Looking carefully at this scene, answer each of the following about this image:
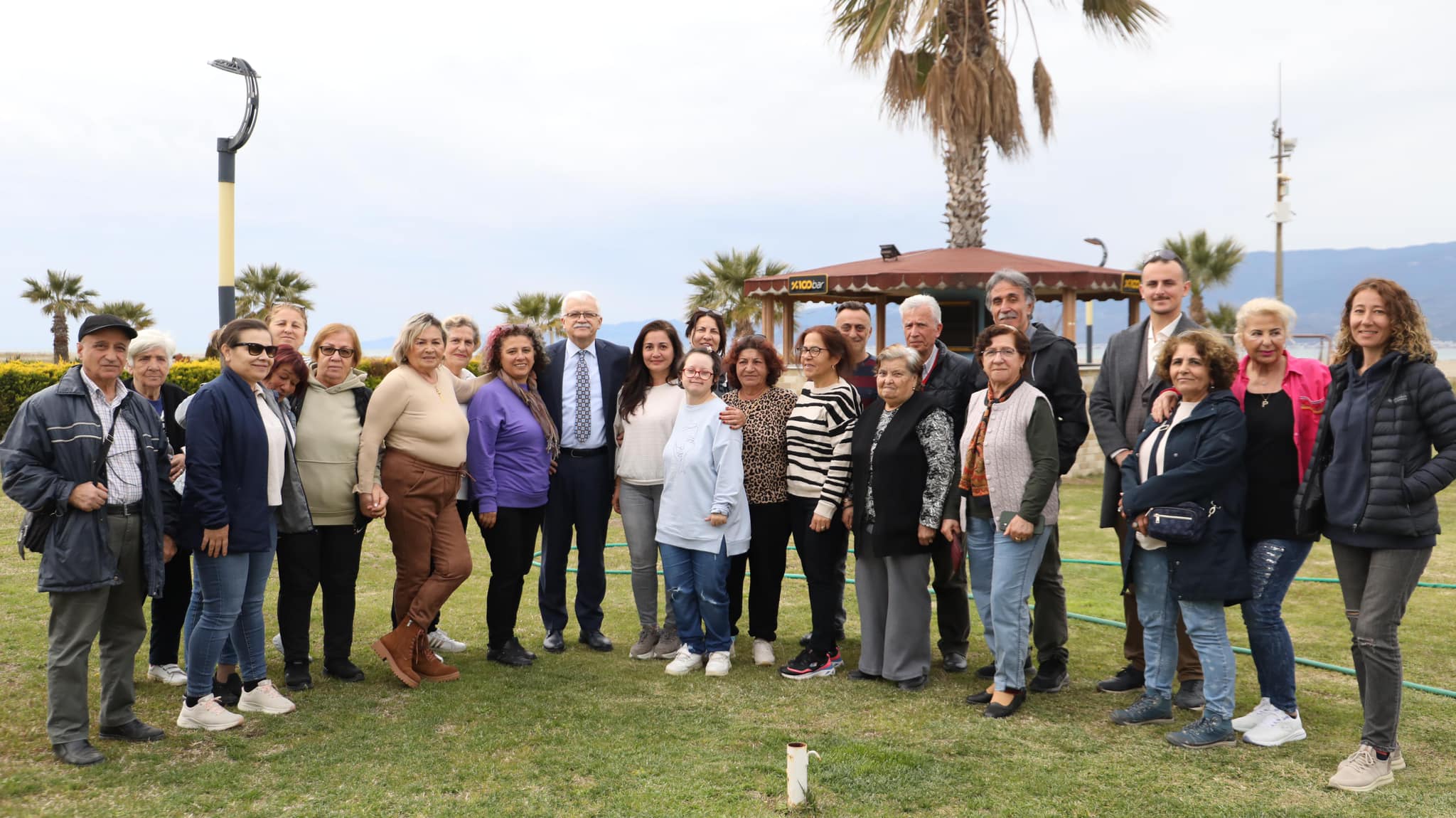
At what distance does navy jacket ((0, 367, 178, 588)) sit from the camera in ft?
11.6

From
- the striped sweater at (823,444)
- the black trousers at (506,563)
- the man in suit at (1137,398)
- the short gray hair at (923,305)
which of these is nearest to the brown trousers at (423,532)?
the black trousers at (506,563)

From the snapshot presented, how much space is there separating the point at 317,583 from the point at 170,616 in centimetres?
74

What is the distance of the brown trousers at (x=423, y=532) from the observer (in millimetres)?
4648

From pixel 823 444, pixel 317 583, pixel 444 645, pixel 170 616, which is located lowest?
pixel 444 645

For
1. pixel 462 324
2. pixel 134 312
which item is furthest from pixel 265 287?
pixel 462 324

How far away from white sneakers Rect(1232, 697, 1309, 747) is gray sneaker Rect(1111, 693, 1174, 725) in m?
0.28

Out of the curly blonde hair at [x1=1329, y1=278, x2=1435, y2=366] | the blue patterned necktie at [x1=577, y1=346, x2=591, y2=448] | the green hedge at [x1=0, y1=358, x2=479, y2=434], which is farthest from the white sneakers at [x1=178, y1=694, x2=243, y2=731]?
the green hedge at [x1=0, y1=358, x2=479, y2=434]

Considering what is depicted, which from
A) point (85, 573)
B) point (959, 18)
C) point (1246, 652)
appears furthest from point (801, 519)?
point (959, 18)

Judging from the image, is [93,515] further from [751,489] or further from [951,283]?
[951,283]

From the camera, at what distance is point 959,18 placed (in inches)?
617

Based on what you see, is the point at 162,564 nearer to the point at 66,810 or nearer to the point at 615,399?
the point at 66,810

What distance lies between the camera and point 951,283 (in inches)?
564

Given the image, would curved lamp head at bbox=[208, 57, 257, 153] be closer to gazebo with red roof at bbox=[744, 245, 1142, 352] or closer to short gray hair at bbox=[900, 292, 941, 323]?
gazebo with red roof at bbox=[744, 245, 1142, 352]

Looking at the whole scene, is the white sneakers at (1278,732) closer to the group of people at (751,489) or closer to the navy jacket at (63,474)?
the group of people at (751,489)
